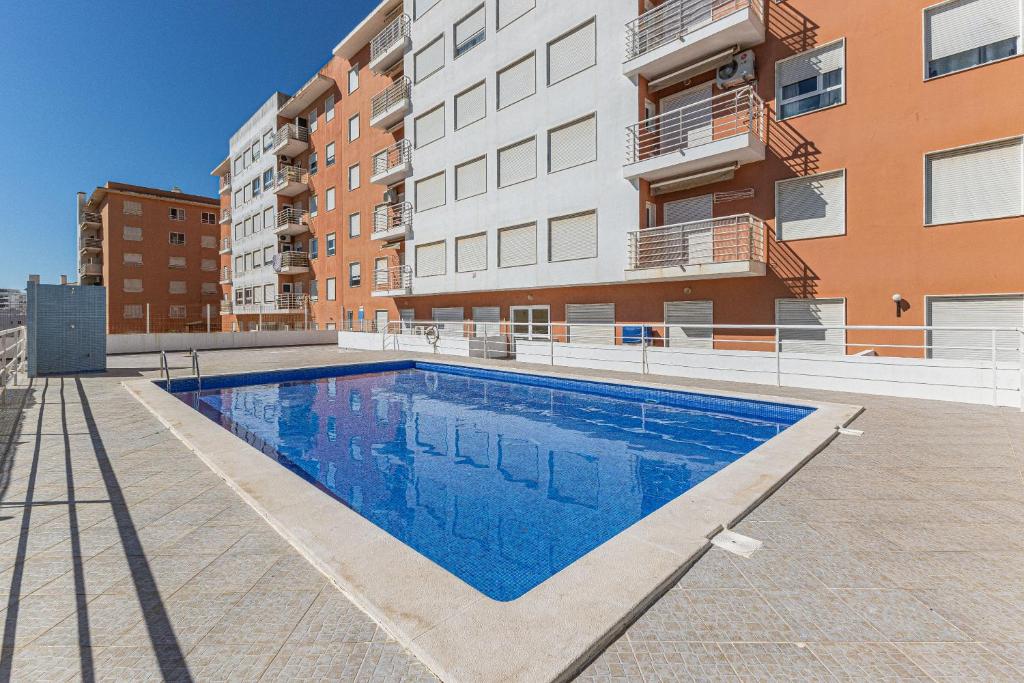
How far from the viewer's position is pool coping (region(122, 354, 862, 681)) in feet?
6.28

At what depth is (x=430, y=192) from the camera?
779 inches

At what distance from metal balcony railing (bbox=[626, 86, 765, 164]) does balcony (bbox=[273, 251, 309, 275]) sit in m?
23.9

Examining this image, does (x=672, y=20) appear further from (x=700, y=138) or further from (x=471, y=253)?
(x=471, y=253)

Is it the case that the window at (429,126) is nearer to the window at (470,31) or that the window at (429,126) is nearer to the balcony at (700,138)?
the window at (470,31)

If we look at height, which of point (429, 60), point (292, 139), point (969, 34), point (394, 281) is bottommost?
point (394, 281)

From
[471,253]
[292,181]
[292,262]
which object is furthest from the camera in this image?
[292,181]

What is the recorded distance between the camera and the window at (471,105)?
17625 mm

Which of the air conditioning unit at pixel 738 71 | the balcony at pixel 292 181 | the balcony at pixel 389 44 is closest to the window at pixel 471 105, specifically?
the balcony at pixel 389 44

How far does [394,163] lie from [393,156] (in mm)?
319

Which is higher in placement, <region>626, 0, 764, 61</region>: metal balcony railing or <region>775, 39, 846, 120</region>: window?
<region>626, 0, 764, 61</region>: metal balcony railing

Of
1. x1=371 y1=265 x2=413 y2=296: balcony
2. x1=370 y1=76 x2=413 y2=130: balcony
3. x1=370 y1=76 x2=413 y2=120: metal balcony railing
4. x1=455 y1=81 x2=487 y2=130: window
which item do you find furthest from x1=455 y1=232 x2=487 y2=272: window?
x1=370 y1=76 x2=413 y2=120: metal balcony railing

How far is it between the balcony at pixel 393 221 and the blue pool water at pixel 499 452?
11.0 m

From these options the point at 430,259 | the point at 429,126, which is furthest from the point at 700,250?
the point at 429,126

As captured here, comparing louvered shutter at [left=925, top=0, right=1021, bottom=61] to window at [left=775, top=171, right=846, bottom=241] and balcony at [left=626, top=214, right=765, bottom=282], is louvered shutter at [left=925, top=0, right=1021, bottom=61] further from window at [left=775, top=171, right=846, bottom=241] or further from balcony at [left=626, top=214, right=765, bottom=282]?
balcony at [left=626, top=214, right=765, bottom=282]
